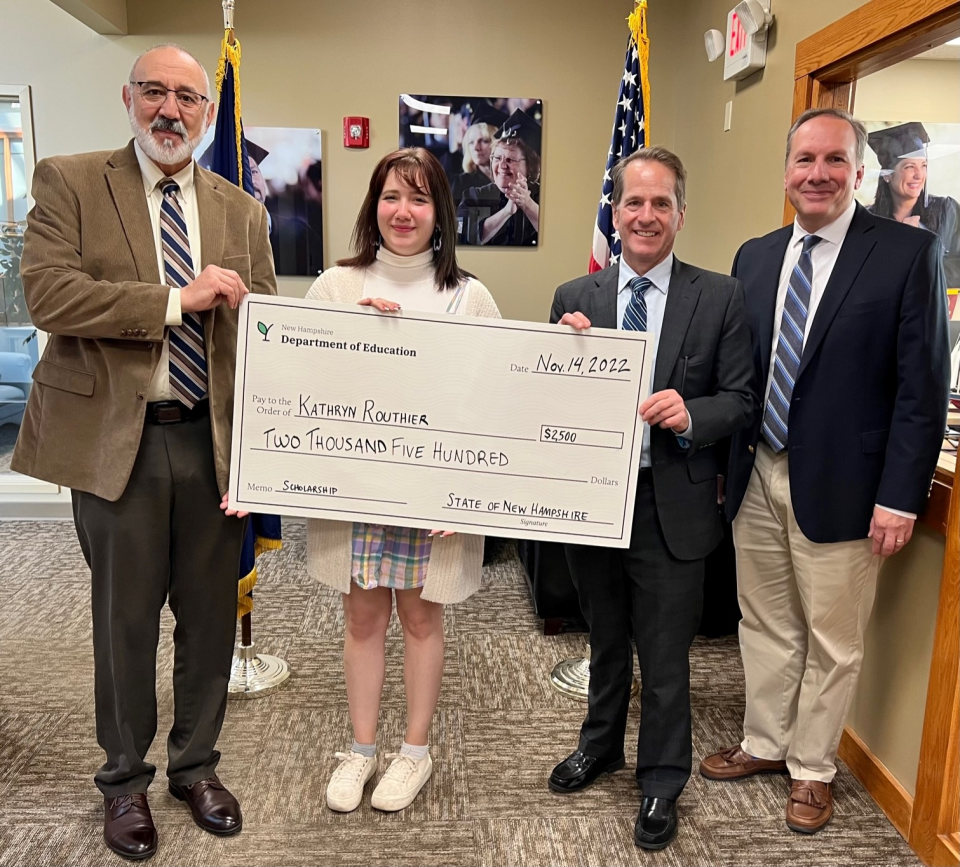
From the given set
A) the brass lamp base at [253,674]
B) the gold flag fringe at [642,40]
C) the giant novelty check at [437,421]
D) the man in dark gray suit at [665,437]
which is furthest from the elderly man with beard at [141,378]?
the gold flag fringe at [642,40]

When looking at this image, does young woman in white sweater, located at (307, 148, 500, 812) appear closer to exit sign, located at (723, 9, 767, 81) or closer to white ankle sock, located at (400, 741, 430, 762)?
white ankle sock, located at (400, 741, 430, 762)

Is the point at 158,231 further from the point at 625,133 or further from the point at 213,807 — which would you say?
the point at 625,133

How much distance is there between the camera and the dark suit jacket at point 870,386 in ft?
5.83

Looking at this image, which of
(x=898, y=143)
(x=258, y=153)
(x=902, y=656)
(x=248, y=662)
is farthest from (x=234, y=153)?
(x=902, y=656)

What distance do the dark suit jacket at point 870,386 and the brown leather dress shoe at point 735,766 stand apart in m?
0.72

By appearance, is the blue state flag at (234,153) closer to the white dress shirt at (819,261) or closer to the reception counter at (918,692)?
the white dress shirt at (819,261)

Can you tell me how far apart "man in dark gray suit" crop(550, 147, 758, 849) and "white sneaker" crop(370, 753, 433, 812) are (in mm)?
573

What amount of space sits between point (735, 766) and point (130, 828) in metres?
1.59

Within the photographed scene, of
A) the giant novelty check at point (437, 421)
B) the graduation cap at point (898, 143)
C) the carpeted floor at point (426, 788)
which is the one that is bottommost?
the carpeted floor at point (426, 788)

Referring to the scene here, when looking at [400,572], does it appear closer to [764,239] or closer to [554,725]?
[554,725]

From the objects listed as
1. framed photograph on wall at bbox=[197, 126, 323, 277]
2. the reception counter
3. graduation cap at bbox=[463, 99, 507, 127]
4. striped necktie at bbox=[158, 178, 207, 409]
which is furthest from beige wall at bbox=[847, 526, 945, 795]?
framed photograph on wall at bbox=[197, 126, 323, 277]

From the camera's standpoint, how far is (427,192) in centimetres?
174

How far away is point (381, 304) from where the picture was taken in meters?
1.69

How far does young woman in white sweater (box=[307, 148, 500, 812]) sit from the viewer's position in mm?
1744
